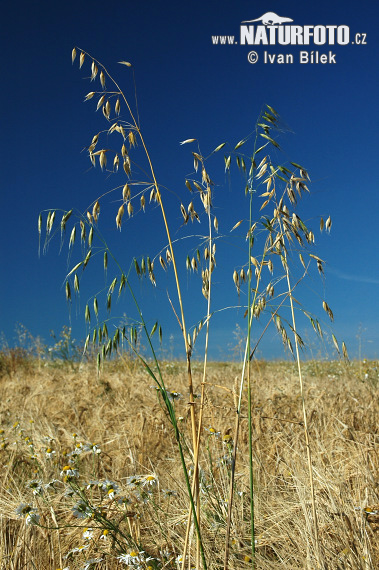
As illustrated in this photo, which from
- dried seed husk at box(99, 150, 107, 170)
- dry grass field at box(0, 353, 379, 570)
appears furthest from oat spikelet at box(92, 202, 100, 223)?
dry grass field at box(0, 353, 379, 570)

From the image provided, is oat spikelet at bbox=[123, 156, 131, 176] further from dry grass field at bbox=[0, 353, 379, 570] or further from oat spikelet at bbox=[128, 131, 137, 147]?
dry grass field at bbox=[0, 353, 379, 570]

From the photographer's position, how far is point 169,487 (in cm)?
338

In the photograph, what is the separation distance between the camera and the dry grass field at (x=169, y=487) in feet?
7.77

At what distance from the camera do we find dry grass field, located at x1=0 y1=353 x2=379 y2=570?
2369 millimetres

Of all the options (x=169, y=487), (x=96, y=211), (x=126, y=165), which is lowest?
(x=169, y=487)

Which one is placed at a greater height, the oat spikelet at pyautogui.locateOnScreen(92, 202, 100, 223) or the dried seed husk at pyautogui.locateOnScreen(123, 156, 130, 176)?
the dried seed husk at pyautogui.locateOnScreen(123, 156, 130, 176)

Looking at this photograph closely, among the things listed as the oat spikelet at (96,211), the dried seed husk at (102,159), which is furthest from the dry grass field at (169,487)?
the dried seed husk at (102,159)

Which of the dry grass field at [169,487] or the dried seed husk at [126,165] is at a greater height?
the dried seed husk at [126,165]

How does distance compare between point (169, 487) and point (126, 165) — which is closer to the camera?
point (126, 165)

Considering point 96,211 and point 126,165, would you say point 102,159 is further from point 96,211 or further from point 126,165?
point 96,211

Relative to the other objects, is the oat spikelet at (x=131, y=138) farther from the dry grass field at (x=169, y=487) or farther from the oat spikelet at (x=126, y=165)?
the dry grass field at (x=169, y=487)

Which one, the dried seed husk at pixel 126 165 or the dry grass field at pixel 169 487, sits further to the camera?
the dry grass field at pixel 169 487

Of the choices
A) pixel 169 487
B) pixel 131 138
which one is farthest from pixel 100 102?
pixel 169 487

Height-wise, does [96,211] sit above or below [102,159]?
below
